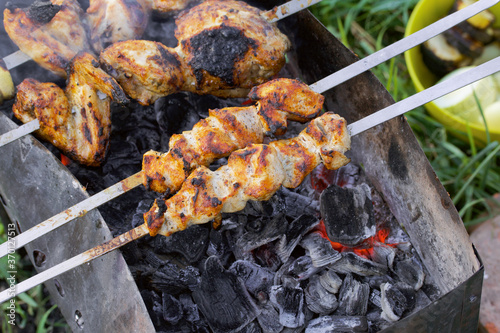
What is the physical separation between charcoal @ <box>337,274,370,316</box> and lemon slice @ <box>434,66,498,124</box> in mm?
1945

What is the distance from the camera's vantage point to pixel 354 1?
4.45m

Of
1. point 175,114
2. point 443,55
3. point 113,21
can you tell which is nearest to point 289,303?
point 175,114

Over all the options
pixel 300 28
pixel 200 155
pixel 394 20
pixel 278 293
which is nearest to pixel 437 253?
pixel 278 293

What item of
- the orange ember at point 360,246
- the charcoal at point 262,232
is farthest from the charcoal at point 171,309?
the orange ember at point 360,246

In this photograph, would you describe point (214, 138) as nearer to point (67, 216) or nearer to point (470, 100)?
point (67, 216)

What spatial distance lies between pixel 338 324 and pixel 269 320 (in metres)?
Result: 0.35

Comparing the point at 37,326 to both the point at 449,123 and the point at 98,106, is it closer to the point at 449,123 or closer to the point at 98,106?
the point at 98,106

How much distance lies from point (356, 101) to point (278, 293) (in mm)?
1203

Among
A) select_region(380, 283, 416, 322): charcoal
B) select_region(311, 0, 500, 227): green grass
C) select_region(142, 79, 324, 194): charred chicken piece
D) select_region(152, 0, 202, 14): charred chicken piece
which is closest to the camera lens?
select_region(142, 79, 324, 194): charred chicken piece

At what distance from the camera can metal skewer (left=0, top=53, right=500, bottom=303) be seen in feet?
5.50

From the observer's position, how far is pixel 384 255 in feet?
7.39

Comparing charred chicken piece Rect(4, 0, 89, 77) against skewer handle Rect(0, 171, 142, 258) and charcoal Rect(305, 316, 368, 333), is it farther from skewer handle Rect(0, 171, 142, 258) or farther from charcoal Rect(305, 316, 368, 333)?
charcoal Rect(305, 316, 368, 333)

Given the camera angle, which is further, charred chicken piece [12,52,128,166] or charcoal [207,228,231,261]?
charcoal [207,228,231,261]

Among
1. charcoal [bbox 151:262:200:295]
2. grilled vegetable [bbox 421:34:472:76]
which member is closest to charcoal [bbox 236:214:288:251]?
charcoal [bbox 151:262:200:295]
